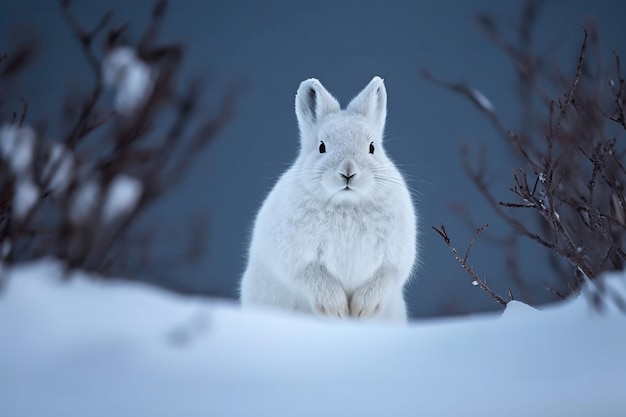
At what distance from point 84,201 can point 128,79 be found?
1.60ft

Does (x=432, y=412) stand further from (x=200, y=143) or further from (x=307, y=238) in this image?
(x=307, y=238)

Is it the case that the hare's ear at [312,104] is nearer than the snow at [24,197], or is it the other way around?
the snow at [24,197]

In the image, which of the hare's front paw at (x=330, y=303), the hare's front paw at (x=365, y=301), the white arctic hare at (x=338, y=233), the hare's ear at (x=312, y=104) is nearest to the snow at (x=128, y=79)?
the white arctic hare at (x=338, y=233)

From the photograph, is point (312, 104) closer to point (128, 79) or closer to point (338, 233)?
point (338, 233)

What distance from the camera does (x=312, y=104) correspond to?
514cm

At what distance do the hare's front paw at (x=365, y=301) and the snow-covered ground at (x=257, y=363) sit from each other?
1.93m

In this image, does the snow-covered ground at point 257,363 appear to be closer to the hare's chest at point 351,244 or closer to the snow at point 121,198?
the snow at point 121,198

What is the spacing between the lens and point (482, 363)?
2.28m

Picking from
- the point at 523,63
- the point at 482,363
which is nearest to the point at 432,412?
the point at 482,363

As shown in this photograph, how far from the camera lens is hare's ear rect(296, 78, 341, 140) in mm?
4988

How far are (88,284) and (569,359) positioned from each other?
5.50 feet

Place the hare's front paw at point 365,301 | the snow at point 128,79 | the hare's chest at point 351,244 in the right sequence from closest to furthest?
1. the snow at point 128,79
2. the hare's chest at point 351,244
3. the hare's front paw at point 365,301

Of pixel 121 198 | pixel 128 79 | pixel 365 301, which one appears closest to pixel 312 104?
pixel 365 301

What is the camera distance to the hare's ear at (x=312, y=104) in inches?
196
